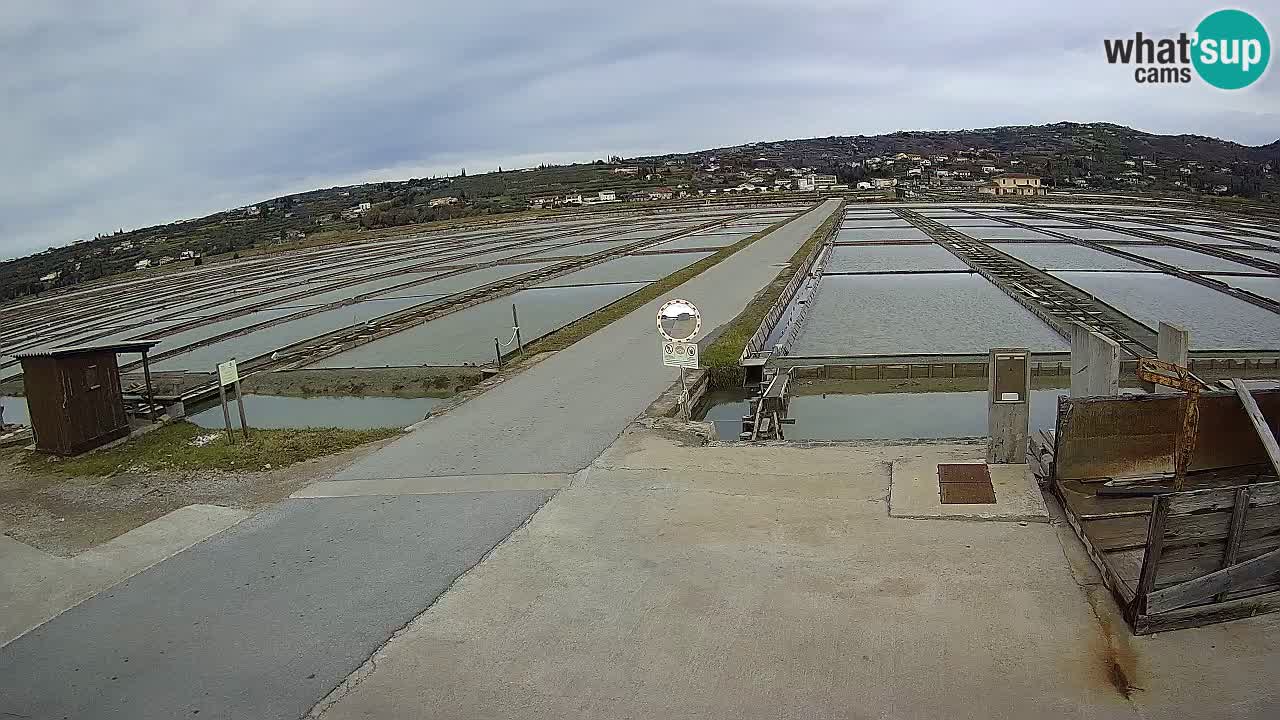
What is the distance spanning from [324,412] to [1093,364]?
11064mm

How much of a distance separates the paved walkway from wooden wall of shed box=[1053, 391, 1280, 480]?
167 inches

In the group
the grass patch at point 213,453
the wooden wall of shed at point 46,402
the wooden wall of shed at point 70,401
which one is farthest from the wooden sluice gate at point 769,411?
the wooden wall of shed at point 46,402

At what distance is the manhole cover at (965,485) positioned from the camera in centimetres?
612

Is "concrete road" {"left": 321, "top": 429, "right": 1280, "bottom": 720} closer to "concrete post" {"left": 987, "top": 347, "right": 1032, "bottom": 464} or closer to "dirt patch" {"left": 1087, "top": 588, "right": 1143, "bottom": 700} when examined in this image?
"dirt patch" {"left": 1087, "top": 588, "right": 1143, "bottom": 700}

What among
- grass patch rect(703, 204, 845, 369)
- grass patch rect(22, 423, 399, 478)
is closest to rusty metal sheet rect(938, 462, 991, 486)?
grass patch rect(703, 204, 845, 369)

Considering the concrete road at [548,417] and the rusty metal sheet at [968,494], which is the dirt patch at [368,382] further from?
the rusty metal sheet at [968,494]

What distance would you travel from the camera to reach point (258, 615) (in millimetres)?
5324

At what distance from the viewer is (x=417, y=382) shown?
14.2 metres

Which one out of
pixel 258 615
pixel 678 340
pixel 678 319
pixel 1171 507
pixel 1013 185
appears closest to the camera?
pixel 1171 507

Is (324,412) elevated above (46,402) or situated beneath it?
situated beneath

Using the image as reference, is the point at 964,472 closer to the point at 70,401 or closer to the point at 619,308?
the point at 70,401

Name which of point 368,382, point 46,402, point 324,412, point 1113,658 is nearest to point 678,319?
point 1113,658

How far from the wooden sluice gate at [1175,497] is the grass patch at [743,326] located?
656 centimetres

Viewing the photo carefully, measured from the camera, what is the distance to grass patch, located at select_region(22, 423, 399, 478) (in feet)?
31.3
